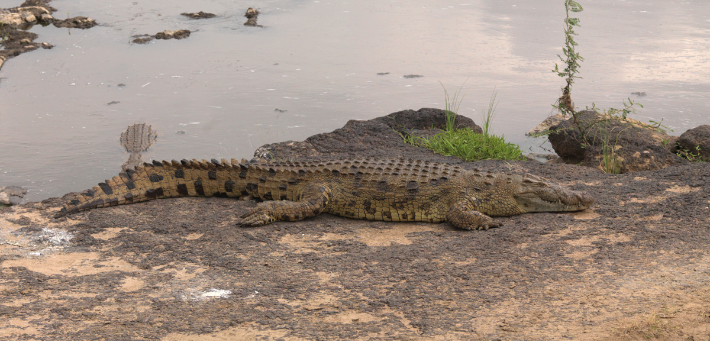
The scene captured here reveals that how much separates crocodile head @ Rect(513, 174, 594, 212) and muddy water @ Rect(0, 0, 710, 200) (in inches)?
150

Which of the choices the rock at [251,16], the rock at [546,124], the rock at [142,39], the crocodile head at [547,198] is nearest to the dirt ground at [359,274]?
the crocodile head at [547,198]

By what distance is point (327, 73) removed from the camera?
10.9 meters

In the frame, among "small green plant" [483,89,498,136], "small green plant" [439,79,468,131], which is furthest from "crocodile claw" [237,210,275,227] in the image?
"small green plant" [483,89,498,136]

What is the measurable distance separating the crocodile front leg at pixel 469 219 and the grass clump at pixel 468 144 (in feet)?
8.73

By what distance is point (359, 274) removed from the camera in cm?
420

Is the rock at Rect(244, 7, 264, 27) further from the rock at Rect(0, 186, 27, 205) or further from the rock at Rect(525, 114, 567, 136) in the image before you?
the rock at Rect(0, 186, 27, 205)

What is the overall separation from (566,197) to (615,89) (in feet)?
19.5

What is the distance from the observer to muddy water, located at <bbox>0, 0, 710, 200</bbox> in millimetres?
8680

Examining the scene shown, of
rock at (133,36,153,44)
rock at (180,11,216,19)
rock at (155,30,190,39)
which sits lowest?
rock at (133,36,153,44)

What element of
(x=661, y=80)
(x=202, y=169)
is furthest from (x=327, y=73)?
(x=661, y=80)

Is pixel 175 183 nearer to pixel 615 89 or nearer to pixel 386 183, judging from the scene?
pixel 386 183

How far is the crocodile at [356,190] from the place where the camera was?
540 centimetres

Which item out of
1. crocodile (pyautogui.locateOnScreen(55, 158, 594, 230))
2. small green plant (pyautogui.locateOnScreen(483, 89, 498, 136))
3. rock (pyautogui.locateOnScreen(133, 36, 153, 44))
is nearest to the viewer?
crocodile (pyautogui.locateOnScreen(55, 158, 594, 230))

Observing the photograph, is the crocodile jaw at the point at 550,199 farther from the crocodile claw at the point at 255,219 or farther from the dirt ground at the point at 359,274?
the crocodile claw at the point at 255,219
